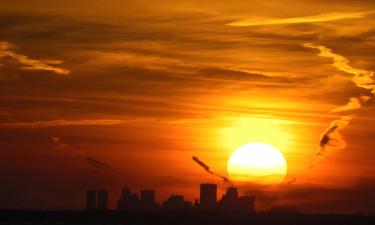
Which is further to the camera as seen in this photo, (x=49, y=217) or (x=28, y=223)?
(x=49, y=217)

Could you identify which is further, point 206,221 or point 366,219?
point 366,219

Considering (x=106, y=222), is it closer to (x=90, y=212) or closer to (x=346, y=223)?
(x=90, y=212)

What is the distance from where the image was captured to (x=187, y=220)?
6526 inches

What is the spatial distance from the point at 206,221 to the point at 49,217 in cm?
1779

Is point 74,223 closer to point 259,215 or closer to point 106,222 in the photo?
point 106,222

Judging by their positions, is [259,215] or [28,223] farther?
[259,215]

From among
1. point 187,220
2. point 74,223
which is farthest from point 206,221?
point 74,223

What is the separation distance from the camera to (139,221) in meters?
165

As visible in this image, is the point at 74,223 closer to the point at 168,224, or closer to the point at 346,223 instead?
the point at 168,224

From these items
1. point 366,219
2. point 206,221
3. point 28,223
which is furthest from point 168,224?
point 366,219

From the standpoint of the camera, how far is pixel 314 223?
541 feet

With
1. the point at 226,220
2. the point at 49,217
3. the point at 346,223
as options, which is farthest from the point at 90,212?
the point at 346,223

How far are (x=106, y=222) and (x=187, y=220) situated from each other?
342 inches

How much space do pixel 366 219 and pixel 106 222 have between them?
3054cm
